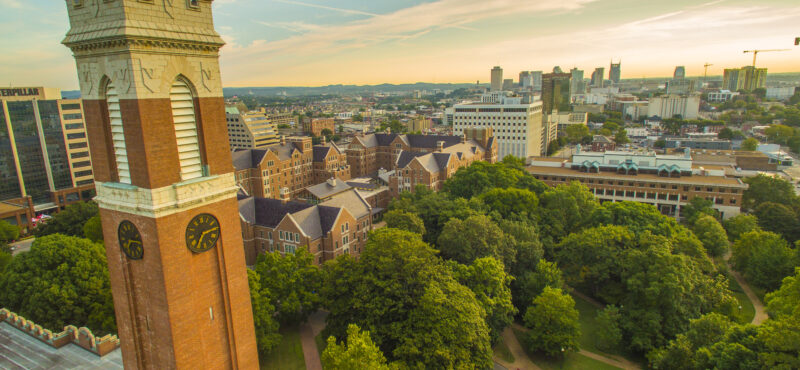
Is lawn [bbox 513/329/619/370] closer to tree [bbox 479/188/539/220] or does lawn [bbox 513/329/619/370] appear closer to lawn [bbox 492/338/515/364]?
lawn [bbox 492/338/515/364]

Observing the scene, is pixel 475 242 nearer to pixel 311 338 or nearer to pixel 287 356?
pixel 311 338

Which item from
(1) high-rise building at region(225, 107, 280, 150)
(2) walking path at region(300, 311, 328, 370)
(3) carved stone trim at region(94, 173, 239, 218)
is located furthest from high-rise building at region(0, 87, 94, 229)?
(3) carved stone trim at region(94, 173, 239, 218)

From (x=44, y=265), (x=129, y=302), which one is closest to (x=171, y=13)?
(x=129, y=302)

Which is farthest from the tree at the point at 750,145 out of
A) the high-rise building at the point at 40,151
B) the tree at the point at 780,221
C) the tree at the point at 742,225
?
the high-rise building at the point at 40,151

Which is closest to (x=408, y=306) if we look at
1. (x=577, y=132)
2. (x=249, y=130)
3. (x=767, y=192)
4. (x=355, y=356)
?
(x=355, y=356)

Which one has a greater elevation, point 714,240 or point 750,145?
point 750,145

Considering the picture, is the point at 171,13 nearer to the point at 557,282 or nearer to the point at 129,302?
the point at 129,302

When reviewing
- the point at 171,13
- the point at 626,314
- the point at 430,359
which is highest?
the point at 171,13

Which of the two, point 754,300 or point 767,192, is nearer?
point 754,300
